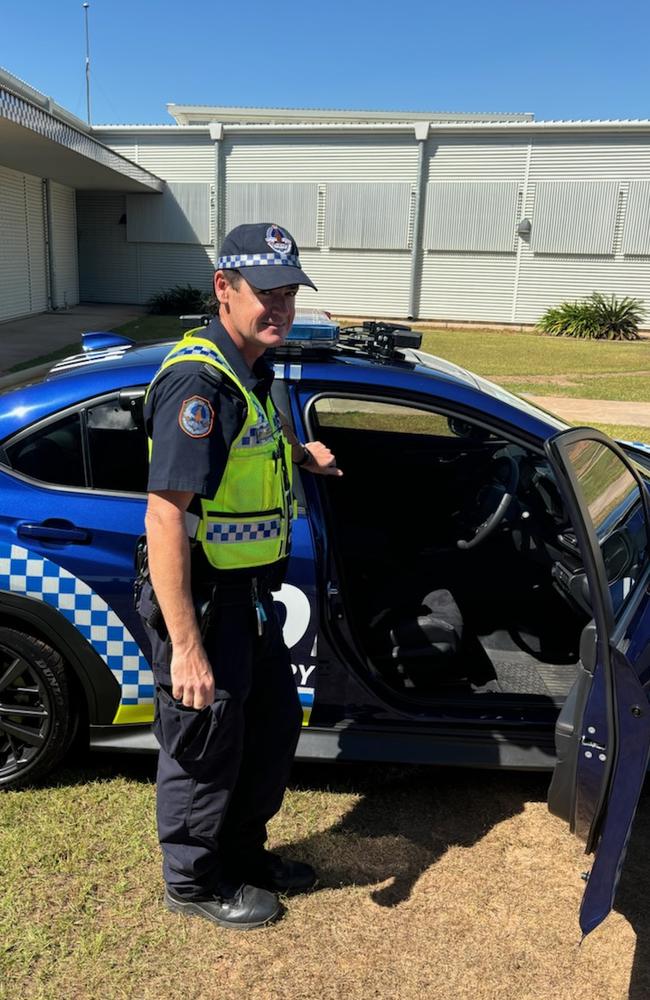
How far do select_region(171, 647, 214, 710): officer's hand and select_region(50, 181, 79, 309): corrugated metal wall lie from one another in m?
24.0

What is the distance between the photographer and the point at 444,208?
24.2 m


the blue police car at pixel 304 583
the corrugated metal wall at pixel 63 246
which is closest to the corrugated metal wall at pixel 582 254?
the corrugated metal wall at pixel 63 246

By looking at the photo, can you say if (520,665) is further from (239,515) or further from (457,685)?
(239,515)

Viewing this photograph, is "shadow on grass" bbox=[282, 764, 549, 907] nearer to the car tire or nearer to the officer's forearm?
the car tire

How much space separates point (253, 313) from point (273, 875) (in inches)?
63.5

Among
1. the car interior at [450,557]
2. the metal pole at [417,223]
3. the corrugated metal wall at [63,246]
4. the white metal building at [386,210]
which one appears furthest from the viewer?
the corrugated metal wall at [63,246]

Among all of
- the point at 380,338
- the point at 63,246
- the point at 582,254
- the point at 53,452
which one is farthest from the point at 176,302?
the point at 53,452

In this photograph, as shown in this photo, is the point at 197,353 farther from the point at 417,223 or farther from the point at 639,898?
the point at 417,223

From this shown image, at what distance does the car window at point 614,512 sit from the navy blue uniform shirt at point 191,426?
2.70 feet

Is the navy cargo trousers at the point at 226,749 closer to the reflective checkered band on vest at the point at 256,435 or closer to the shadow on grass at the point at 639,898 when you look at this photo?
the reflective checkered band on vest at the point at 256,435

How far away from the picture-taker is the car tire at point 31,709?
250 centimetres

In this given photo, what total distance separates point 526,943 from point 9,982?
137 cm

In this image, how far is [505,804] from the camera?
9.07 ft

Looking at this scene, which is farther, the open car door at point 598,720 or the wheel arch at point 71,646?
the wheel arch at point 71,646
